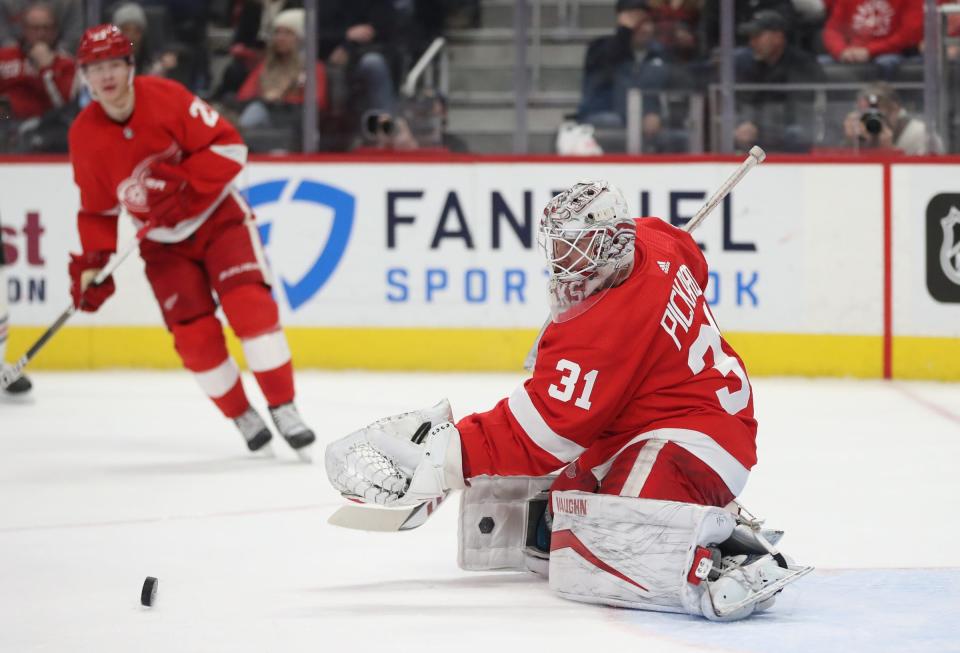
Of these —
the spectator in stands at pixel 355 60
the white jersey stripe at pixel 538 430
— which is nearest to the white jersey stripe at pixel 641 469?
the white jersey stripe at pixel 538 430

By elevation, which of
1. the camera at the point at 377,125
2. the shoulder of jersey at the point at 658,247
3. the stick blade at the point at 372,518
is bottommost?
the stick blade at the point at 372,518

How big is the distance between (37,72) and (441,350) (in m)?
2.28

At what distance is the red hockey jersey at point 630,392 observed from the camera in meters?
2.75

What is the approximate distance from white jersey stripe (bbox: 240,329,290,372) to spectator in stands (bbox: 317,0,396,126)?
233 cm

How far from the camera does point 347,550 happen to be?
347 cm

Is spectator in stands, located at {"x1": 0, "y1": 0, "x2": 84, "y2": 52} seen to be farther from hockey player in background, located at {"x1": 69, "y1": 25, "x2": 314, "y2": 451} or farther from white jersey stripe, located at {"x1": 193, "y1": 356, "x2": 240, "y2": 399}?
white jersey stripe, located at {"x1": 193, "y1": 356, "x2": 240, "y2": 399}

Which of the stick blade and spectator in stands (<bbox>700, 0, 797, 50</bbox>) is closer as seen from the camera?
the stick blade

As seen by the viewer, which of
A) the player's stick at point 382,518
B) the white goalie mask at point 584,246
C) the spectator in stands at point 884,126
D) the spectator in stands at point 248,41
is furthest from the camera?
the spectator in stands at point 248,41

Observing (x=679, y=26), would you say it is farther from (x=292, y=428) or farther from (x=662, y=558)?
(x=662, y=558)

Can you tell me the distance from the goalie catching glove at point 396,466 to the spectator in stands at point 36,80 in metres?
4.60

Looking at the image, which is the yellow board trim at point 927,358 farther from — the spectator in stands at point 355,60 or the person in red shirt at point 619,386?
the person in red shirt at point 619,386

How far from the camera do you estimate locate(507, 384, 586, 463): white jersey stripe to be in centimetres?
275

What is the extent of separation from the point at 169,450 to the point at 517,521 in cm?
216

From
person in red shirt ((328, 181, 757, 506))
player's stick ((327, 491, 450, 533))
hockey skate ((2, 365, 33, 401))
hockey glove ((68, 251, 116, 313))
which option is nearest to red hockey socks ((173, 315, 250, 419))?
hockey glove ((68, 251, 116, 313))
